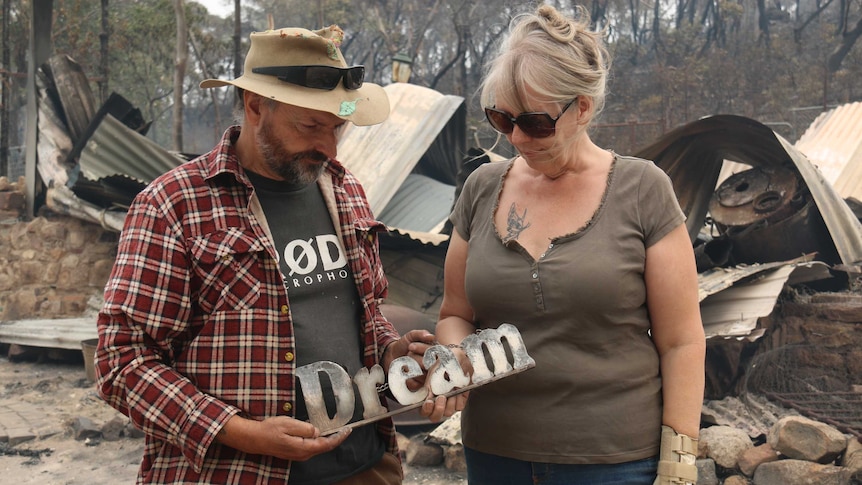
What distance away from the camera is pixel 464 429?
240 cm

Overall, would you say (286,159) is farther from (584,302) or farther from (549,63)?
(584,302)

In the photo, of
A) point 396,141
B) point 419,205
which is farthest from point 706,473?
point 396,141

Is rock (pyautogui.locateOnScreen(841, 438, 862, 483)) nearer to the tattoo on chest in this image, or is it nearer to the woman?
the woman

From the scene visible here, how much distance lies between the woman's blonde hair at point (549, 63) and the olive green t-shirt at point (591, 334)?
271mm

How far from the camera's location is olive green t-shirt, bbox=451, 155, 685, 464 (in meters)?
2.13

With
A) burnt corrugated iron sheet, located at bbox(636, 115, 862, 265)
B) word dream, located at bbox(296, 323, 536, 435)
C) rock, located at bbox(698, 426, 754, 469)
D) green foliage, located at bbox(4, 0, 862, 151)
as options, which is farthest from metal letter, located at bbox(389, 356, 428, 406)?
green foliage, located at bbox(4, 0, 862, 151)

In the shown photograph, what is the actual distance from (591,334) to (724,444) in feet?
11.9

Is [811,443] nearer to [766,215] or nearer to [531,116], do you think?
[766,215]

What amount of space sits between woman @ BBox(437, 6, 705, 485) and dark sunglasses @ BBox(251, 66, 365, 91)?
0.41 metres

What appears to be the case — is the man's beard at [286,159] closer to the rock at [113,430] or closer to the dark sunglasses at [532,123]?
the dark sunglasses at [532,123]

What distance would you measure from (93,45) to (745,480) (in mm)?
20666

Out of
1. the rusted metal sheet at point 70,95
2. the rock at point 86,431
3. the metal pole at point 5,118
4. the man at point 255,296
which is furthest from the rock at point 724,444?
the metal pole at point 5,118

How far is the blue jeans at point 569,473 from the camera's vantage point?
7.04ft

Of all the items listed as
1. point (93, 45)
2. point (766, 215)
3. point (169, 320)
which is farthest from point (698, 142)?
point (93, 45)
